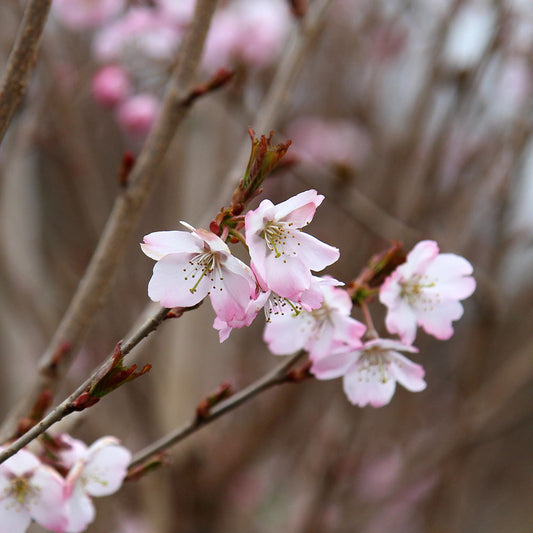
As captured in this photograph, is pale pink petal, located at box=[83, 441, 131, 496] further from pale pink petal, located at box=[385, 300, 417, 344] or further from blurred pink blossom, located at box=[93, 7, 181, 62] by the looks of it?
blurred pink blossom, located at box=[93, 7, 181, 62]

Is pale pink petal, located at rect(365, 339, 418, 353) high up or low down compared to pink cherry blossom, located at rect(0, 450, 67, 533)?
up

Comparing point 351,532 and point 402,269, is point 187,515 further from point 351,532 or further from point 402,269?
point 402,269

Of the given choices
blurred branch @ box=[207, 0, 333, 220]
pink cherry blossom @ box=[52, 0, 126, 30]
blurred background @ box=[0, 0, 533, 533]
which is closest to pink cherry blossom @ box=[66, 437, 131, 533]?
blurred branch @ box=[207, 0, 333, 220]

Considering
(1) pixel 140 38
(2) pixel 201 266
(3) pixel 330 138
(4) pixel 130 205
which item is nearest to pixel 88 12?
(1) pixel 140 38

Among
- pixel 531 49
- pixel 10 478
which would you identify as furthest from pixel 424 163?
pixel 10 478

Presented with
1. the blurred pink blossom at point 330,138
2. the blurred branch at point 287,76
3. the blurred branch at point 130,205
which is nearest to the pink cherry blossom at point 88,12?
the blurred pink blossom at point 330,138

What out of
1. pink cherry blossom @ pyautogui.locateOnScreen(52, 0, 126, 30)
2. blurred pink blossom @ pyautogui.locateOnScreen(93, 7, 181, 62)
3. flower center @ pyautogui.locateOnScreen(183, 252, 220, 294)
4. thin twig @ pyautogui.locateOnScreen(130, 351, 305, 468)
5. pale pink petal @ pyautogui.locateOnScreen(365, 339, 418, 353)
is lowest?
thin twig @ pyautogui.locateOnScreen(130, 351, 305, 468)

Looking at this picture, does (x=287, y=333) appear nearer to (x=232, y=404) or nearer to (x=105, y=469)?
(x=232, y=404)
